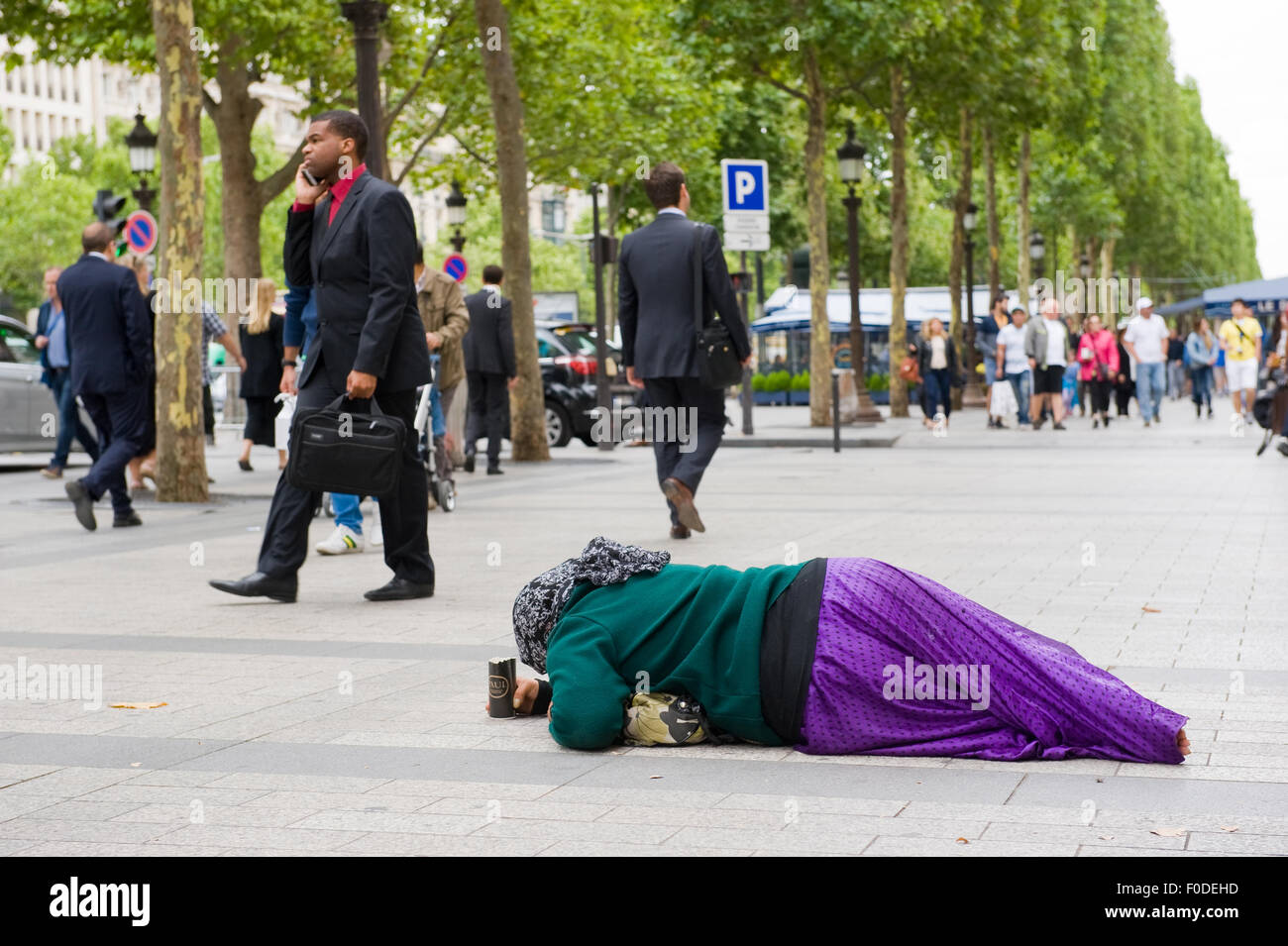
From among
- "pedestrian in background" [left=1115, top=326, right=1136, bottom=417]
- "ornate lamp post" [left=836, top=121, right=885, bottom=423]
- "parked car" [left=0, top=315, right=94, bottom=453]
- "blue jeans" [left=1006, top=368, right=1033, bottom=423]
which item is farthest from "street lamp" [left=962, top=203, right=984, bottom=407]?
"parked car" [left=0, top=315, right=94, bottom=453]

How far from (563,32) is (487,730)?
102 ft

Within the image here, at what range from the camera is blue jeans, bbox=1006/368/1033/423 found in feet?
90.6

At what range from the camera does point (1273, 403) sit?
17891 mm

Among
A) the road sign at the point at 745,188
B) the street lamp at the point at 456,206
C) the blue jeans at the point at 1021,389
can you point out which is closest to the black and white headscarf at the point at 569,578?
the road sign at the point at 745,188

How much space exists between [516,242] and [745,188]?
3.74 m

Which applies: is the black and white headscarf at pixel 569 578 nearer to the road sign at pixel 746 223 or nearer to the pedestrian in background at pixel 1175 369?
the road sign at pixel 746 223

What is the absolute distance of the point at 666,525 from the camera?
11930 millimetres

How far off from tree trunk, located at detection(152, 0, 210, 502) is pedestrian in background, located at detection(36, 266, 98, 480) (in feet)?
6.88

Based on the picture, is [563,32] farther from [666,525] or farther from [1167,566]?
[1167,566]

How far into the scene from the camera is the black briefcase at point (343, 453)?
7.77 metres

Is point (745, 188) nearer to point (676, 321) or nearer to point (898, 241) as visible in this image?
point (898, 241)

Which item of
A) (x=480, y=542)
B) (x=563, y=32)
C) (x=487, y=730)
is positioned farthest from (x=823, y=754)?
(x=563, y=32)

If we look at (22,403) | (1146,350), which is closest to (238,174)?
(22,403)

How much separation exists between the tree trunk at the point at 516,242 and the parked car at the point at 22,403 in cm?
539
